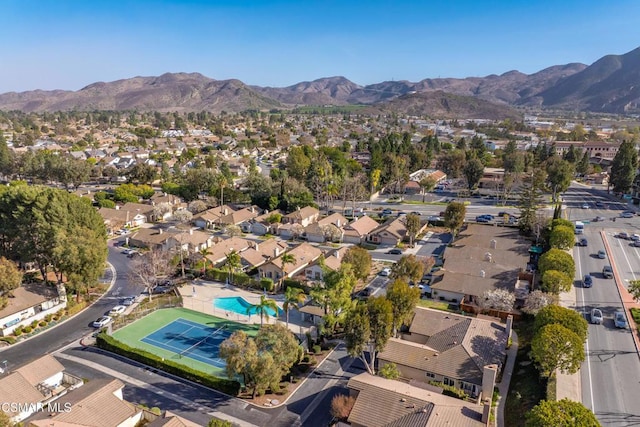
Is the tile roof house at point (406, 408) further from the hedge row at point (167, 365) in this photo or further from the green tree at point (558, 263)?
the green tree at point (558, 263)

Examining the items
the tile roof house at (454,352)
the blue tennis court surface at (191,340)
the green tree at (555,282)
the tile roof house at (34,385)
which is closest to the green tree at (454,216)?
the green tree at (555,282)

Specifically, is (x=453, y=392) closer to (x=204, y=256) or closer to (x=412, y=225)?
(x=412, y=225)

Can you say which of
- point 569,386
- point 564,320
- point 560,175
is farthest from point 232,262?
point 560,175

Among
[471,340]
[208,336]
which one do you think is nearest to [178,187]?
[208,336]

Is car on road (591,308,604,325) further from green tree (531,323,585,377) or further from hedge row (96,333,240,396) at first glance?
hedge row (96,333,240,396)

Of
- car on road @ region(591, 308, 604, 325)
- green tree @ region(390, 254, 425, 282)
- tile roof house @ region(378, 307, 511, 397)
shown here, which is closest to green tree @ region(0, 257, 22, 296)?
tile roof house @ region(378, 307, 511, 397)
